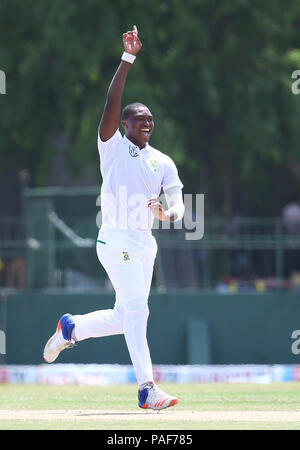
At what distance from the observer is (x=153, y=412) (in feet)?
26.5

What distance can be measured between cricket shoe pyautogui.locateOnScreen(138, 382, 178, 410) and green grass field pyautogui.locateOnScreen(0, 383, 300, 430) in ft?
0.21

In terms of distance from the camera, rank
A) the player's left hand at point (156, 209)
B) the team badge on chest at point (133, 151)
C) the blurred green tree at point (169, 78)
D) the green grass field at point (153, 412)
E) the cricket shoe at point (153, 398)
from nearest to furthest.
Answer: the green grass field at point (153, 412) < the player's left hand at point (156, 209) < the cricket shoe at point (153, 398) < the team badge on chest at point (133, 151) < the blurred green tree at point (169, 78)

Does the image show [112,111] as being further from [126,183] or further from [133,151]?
[126,183]

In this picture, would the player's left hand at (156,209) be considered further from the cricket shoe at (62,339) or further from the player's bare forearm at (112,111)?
the cricket shoe at (62,339)

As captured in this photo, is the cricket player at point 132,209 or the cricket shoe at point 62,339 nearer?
the cricket player at point 132,209

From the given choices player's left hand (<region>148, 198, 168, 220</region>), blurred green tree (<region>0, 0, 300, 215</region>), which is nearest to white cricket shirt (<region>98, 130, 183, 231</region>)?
player's left hand (<region>148, 198, 168, 220</region>)

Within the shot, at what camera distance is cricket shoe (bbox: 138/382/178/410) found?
791 cm

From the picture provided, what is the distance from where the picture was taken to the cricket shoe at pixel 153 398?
7.91 metres

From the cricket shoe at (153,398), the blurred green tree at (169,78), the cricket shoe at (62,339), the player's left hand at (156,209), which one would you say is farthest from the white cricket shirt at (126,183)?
the blurred green tree at (169,78)

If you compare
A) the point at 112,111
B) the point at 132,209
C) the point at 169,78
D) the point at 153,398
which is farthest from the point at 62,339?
the point at 169,78

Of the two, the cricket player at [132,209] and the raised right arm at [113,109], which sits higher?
the raised right arm at [113,109]

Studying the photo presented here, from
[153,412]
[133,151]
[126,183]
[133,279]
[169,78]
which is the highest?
[169,78]

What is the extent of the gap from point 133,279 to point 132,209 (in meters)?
0.49

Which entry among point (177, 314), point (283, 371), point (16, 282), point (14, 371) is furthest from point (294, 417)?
point (16, 282)
